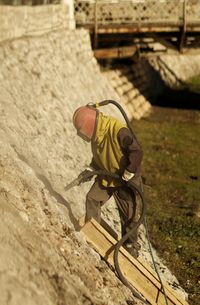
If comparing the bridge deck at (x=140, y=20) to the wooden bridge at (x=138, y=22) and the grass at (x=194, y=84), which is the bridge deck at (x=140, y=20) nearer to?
the wooden bridge at (x=138, y=22)

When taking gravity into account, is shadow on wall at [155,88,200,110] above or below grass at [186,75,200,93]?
above

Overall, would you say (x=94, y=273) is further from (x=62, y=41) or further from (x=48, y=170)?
(x=62, y=41)

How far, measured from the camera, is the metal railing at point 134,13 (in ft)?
67.7

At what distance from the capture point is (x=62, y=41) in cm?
1786

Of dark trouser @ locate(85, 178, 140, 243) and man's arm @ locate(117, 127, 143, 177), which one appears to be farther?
dark trouser @ locate(85, 178, 140, 243)

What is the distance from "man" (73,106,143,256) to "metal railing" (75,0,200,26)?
1377 centimetres

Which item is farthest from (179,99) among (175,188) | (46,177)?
(46,177)

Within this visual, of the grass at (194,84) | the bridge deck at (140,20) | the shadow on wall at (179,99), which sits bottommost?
the grass at (194,84)

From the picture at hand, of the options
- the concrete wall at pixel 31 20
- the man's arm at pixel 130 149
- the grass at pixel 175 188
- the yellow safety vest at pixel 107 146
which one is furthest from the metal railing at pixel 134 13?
the man's arm at pixel 130 149

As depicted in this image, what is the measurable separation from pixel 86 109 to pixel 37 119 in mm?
4979

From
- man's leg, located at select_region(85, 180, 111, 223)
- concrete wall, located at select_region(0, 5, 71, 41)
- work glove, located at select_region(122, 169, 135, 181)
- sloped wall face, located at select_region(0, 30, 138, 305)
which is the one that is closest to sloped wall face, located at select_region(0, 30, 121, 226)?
sloped wall face, located at select_region(0, 30, 138, 305)

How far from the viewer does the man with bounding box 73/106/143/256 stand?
7.21 m

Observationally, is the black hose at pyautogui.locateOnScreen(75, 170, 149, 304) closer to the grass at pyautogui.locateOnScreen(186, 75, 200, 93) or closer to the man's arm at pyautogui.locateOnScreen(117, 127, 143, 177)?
the man's arm at pyautogui.locateOnScreen(117, 127, 143, 177)

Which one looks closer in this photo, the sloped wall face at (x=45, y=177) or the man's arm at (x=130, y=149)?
the sloped wall face at (x=45, y=177)
